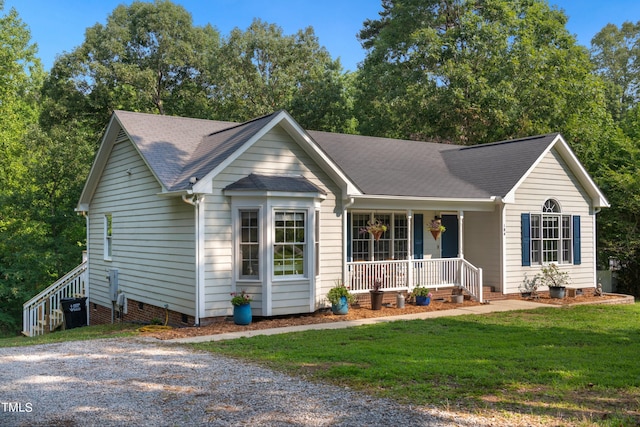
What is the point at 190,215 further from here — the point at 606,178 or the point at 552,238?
the point at 606,178

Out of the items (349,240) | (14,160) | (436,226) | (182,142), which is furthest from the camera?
(14,160)

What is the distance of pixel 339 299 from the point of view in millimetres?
13180

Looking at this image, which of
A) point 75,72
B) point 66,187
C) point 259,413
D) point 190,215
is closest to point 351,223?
point 190,215

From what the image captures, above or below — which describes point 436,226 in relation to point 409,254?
above

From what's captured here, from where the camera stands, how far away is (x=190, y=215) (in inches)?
478

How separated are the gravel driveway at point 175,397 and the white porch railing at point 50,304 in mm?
9484

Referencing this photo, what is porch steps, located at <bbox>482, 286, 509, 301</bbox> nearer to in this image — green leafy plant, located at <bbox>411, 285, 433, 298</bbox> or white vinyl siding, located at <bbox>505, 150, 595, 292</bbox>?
white vinyl siding, located at <bbox>505, 150, 595, 292</bbox>

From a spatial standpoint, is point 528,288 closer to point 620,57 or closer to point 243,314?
point 243,314

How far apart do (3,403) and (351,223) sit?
10324 mm

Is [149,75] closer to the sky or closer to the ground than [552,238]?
closer to the sky

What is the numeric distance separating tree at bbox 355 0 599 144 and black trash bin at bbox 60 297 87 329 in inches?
709

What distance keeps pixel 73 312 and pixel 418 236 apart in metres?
10.4

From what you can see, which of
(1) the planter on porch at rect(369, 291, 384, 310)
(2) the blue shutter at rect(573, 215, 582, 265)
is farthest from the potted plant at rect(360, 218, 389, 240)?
(2) the blue shutter at rect(573, 215, 582, 265)

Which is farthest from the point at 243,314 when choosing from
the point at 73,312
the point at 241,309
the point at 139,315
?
the point at 73,312
